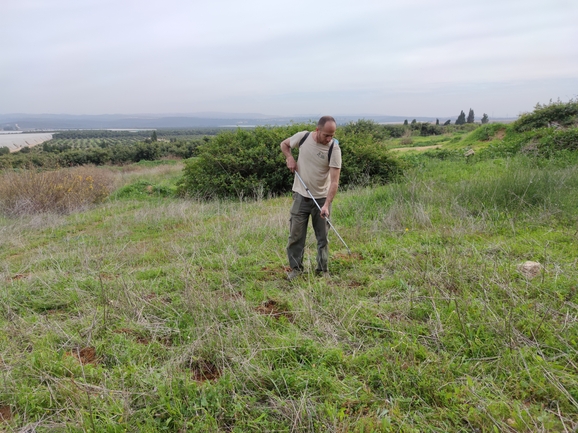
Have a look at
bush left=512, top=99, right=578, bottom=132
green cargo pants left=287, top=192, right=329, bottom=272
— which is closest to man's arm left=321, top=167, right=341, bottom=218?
green cargo pants left=287, top=192, right=329, bottom=272

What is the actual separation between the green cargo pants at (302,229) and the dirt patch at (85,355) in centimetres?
218

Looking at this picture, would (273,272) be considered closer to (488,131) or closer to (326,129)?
(326,129)

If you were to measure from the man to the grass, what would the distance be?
29 centimetres

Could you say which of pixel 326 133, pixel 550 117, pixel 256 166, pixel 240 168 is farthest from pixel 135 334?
pixel 550 117

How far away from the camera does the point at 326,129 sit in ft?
11.9

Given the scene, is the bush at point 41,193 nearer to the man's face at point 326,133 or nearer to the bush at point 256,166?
the bush at point 256,166

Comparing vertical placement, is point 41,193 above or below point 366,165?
below

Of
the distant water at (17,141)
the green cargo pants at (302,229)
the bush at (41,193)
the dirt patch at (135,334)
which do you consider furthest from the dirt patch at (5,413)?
the distant water at (17,141)

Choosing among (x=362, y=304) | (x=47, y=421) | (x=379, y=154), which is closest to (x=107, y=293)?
(x=47, y=421)

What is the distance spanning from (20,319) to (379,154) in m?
9.84

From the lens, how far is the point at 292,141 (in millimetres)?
4074

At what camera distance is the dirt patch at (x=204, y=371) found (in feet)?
8.13

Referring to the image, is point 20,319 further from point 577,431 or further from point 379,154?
point 379,154

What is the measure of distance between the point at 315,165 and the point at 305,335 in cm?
188
